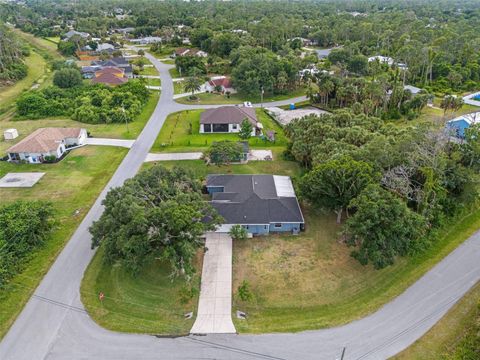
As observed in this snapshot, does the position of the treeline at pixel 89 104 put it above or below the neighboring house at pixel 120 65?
below

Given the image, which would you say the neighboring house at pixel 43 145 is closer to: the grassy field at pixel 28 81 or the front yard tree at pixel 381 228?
the grassy field at pixel 28 81

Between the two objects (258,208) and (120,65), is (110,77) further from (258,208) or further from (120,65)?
(258,208)

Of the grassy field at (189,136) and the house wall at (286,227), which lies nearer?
the house wall at (286,227)

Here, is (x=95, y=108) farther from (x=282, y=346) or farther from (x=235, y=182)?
(x=282, y=346)

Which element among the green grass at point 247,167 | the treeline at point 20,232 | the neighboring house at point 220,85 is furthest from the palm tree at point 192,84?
the treeline at point 20,232

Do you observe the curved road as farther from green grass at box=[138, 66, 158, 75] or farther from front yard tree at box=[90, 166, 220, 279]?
green grass at box=[138, 66, 158, 75]

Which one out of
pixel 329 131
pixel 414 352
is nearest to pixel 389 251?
pixel 414 352

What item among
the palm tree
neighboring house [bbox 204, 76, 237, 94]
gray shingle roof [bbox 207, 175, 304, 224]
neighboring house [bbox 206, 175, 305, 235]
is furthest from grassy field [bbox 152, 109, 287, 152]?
neighboring house [bbox 206, 175, 305, 235]
